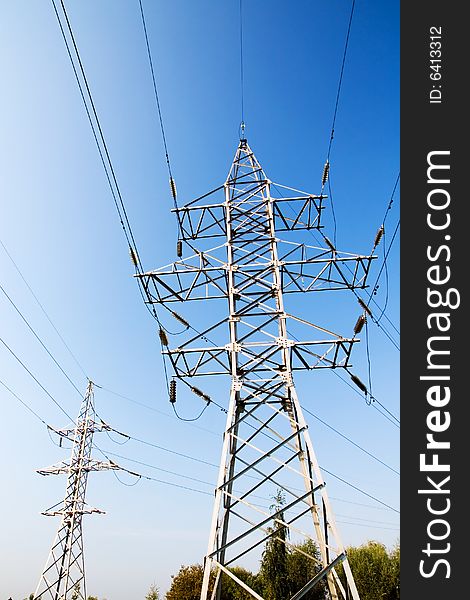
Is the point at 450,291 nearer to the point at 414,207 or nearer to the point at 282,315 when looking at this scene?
the point at 414,207

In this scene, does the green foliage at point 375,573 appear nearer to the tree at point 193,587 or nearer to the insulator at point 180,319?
the tree at point 193,587

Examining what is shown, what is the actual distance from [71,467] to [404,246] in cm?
2385

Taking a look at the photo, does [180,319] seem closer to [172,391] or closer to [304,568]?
[172,391]

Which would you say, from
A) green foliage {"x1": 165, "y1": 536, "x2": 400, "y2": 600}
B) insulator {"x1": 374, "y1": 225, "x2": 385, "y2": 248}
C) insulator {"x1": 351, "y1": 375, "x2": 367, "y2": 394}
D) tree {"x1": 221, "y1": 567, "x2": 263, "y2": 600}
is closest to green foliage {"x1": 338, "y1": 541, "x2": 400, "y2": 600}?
green foliage {"x1": 165, "y1": 536, "x2": 400, "y2": 600}

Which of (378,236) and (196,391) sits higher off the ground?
(378,236)

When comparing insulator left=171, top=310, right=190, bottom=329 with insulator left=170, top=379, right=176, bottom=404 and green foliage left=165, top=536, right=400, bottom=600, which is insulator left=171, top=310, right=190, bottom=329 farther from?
green foliage left=165, top=536, right=400, bottom=600

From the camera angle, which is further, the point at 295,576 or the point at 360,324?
the point at 295,576

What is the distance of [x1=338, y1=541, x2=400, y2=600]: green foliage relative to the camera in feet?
104

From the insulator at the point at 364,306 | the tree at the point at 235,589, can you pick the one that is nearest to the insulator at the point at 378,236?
the insulator at the point at 364,306

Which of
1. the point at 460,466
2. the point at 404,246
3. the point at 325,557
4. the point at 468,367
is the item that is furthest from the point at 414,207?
the point at 325,557

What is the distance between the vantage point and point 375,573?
108 feet

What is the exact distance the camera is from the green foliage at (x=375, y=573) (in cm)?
3175

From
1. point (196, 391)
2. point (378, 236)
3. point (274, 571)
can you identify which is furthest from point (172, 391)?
point (274, 571)

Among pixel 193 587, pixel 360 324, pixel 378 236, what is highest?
pixel 378 236
